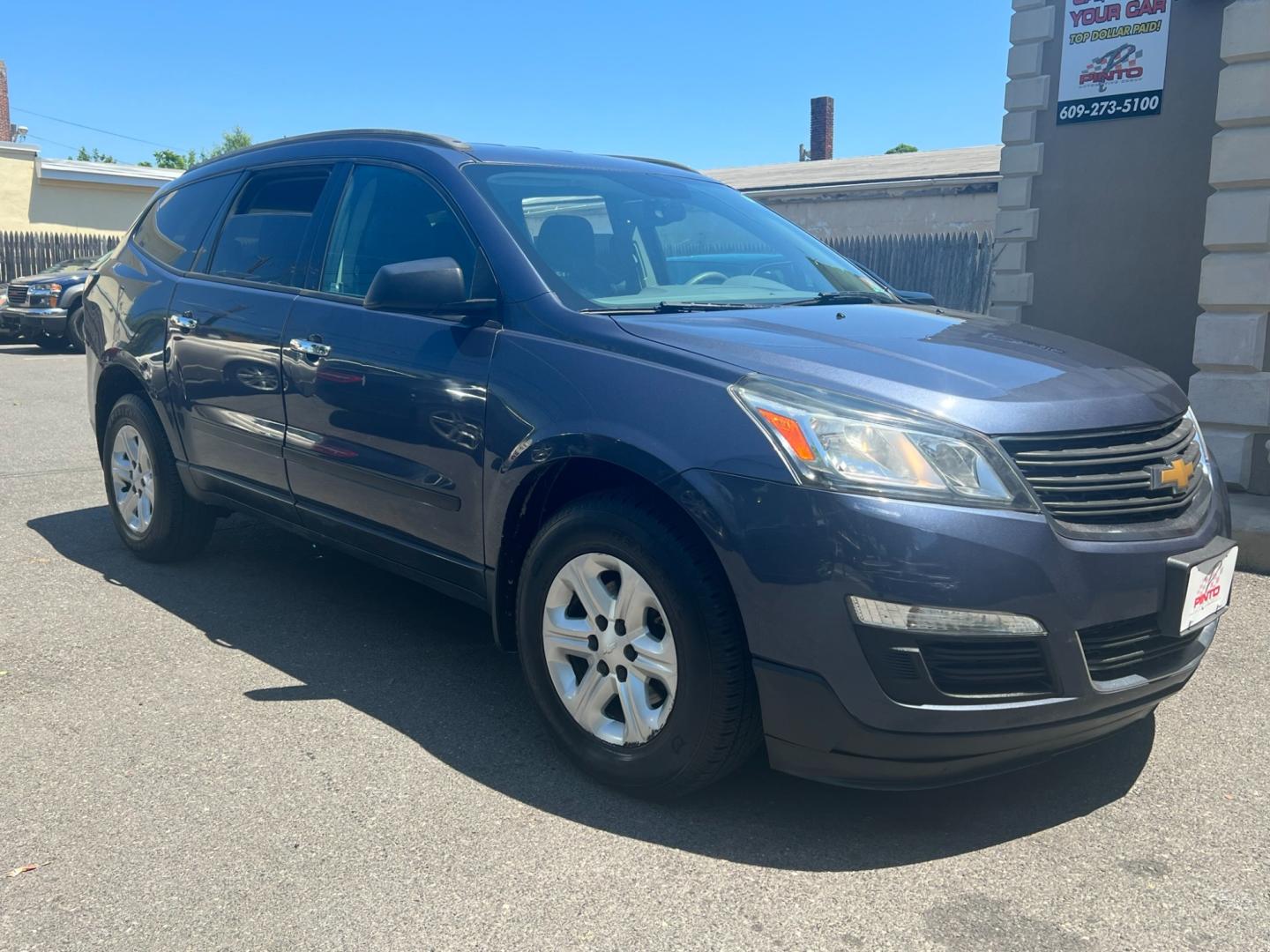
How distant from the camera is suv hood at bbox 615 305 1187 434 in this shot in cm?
290

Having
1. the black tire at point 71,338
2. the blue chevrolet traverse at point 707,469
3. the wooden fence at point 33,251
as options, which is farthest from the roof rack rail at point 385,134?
the wooden fence at point 33,251

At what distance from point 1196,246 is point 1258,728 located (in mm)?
5840

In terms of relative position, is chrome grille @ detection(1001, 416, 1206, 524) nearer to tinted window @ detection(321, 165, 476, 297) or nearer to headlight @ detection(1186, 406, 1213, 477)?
headlight @ detection(1186, 406, 1213, 477)

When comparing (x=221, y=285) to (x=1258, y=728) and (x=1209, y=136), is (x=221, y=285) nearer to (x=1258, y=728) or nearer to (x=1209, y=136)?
(x=1258, y=728)

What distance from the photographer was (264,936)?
255 centimetres

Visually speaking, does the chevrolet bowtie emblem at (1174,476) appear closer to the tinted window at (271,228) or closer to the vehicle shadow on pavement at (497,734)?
the vehicle shadow on pavement at (497,734)

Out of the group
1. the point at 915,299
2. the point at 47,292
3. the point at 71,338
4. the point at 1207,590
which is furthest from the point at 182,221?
the point at 71,338

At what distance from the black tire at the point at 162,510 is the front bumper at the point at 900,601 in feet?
10.7

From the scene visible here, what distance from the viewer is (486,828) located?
305 cm

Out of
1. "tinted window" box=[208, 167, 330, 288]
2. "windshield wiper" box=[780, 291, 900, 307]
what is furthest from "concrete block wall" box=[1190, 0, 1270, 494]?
"tinted window" box=[208, 167, 330, 288]

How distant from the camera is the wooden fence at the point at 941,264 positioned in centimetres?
1456

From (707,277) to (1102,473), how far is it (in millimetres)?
1633

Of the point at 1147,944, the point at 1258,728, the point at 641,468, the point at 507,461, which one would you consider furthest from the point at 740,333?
the point at 1258,728

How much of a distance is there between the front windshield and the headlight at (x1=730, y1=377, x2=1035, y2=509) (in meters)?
0.94
